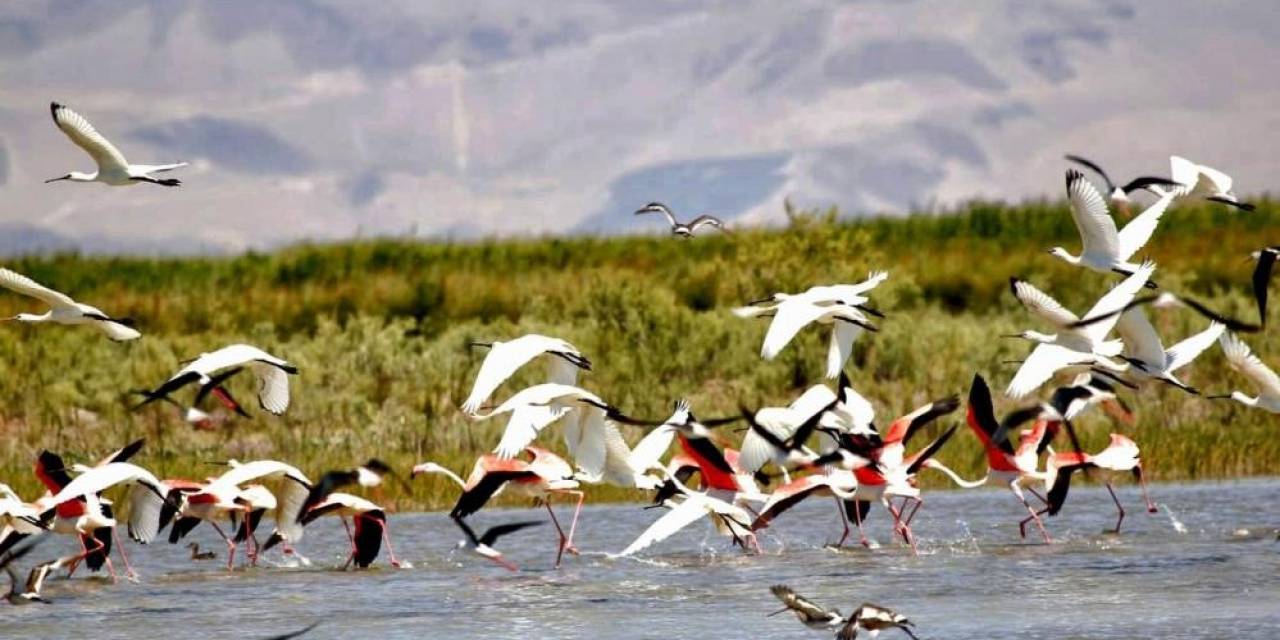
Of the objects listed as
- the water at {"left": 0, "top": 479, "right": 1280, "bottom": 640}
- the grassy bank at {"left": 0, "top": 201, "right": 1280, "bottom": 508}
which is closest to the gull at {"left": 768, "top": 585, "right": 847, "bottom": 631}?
the water at {"left": 0, "top": 479, "right": 1280, "bottom": 640}

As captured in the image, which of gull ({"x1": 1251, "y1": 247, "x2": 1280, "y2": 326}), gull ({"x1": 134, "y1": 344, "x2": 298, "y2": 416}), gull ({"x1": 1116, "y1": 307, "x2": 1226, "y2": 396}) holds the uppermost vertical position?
gull ({"x1": 1251, "y1": 247, "x2": 1280, "y2": 326})

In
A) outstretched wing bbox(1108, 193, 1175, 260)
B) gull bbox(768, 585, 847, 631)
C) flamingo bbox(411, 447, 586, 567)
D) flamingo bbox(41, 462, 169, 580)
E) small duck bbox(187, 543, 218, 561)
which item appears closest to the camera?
gull bbox(768, 585, 847, 631)

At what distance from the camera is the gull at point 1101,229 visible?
1142cm

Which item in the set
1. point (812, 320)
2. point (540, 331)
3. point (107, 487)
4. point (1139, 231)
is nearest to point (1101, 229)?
point (1139, 231)

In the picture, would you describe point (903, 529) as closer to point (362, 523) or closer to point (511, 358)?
point (511, 358)

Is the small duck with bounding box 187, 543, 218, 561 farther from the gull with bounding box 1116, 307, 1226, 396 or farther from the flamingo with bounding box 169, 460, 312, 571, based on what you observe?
the gull with bounding box 1116, 307, 1226, 396

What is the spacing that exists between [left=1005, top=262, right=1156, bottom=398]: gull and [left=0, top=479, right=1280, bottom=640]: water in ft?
3.61

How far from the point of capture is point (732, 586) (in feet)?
35.9

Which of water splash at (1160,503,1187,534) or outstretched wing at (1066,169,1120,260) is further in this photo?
water splash at (1160,503,1187,534)

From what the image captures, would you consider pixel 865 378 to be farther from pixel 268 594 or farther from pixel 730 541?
pixel 268 594

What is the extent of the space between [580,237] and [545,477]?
23777 millimetres

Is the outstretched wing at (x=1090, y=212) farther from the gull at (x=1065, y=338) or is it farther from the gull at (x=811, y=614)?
the gull at (x=811, y=614)

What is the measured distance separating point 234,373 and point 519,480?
1743mm

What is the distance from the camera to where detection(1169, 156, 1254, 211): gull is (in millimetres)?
12234
